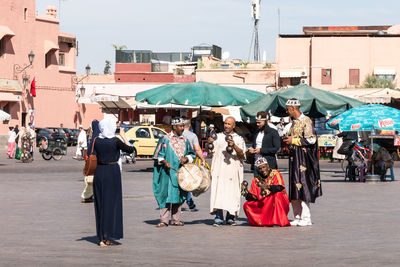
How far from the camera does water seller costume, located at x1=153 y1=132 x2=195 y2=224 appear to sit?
1322cm

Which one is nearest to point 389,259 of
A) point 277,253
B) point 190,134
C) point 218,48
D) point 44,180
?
point 277,253

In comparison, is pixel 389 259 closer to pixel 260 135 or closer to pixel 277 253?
pixel 277 253

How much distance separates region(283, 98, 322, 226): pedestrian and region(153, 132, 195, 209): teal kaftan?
1.54 meters

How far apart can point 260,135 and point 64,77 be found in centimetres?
5410

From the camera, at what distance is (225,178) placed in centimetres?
1341

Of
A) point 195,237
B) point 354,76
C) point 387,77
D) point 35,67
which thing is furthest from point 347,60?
point 195,237

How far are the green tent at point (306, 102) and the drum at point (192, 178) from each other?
13566 millimetres

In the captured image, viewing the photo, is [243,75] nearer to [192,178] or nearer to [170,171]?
[170,171]

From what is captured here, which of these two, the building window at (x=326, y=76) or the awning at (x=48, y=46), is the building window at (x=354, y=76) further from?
the awning at (x=48, y=46)

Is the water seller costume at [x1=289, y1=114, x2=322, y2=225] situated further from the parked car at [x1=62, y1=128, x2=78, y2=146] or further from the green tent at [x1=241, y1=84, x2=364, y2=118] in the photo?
the parked car at [x1=62, y1=128, x2=78, y2=146]

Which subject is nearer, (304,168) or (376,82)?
(304,168)

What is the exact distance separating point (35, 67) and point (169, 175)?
51716mm

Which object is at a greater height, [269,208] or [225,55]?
[225,55]

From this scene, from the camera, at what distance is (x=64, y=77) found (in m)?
67.5
